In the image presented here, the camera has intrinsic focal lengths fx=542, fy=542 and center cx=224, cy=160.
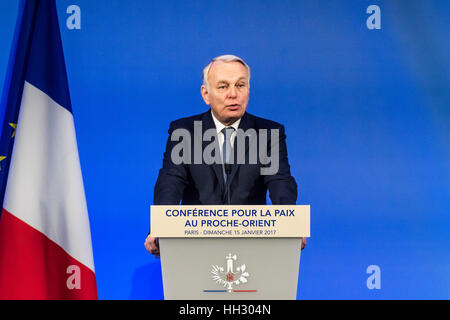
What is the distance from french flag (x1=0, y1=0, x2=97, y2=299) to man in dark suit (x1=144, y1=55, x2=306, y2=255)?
0.45 meters

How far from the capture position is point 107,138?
11.9 feet

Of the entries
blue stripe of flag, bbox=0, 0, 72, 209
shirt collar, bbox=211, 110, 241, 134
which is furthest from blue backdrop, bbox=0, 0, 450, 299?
blue stripe of flag, bbox=0, 0, 72, 209

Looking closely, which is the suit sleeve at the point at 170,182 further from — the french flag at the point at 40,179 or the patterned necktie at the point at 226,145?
the french flag at the point at 40,179

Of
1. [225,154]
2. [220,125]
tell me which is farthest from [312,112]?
[225,154]

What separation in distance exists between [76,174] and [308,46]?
1.90m

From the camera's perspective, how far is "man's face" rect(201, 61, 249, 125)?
2.62 metres

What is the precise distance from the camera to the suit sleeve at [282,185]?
2342 millimetres

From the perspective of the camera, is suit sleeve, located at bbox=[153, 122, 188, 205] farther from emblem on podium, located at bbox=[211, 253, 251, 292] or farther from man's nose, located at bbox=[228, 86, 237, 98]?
emblem on podium, located at bbox=[211, 253, 251, 292]

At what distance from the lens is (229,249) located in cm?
187

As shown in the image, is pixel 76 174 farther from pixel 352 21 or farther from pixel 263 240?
pixel 352 21

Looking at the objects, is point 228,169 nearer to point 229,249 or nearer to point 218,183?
point 218,183

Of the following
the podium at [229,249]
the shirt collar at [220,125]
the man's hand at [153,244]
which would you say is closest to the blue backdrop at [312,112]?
the shirt collar at [220,125]

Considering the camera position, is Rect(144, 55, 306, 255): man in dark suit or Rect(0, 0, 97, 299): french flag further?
Rect(144, 55, 306, 255): man in dark suit
